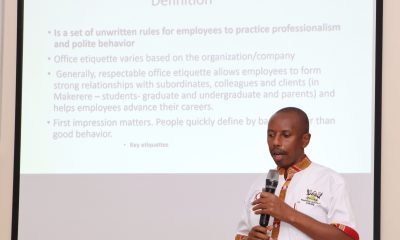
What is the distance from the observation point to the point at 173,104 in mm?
3625

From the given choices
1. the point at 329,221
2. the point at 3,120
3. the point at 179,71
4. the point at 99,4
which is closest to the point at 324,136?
the point at 329,221

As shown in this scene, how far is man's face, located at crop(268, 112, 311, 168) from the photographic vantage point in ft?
11.2

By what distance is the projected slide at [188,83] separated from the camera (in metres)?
3.51

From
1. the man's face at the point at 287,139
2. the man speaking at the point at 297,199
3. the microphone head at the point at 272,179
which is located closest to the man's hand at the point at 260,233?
the man speaking at the point at 297,199

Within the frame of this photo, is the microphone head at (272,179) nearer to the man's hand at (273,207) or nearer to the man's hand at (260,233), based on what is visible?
the man's hand at (273,207)

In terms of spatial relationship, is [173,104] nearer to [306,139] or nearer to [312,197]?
[306,139]

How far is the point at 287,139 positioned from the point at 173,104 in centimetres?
58

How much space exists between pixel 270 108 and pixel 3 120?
1.28 m

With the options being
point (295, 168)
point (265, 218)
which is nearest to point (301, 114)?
point (295, 168)

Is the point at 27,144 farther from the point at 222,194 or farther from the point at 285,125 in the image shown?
the point at 285,125

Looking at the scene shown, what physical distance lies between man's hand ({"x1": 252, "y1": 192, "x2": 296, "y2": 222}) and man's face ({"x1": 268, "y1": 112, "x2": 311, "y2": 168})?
0.62ft

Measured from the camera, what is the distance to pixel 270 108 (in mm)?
3549

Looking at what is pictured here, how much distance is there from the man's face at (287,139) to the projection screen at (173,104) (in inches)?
2.4

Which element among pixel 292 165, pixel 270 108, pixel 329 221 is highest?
pixel 270 108
